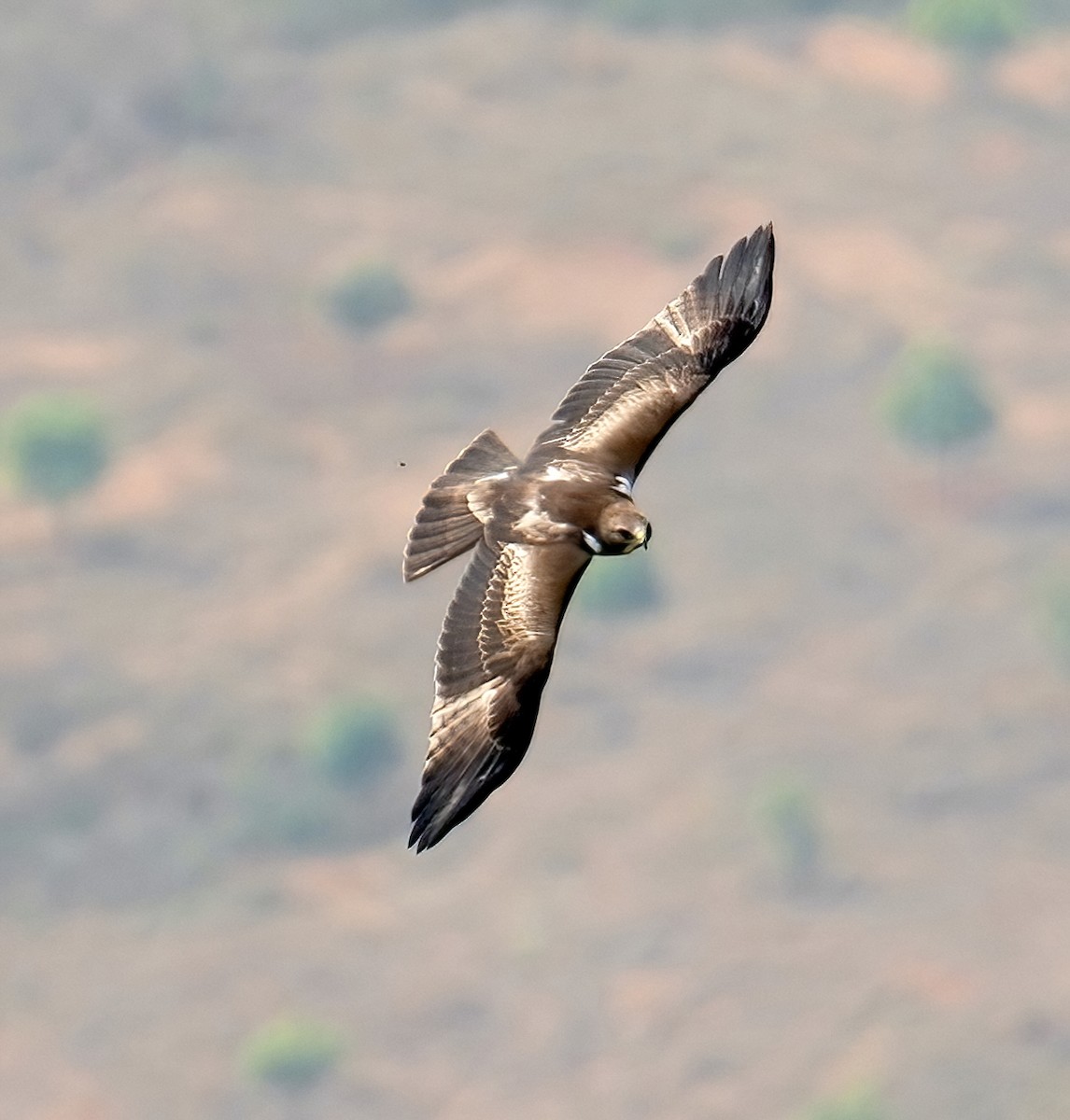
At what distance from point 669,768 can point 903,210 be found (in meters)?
32.2

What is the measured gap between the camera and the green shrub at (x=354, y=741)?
89.6 metres

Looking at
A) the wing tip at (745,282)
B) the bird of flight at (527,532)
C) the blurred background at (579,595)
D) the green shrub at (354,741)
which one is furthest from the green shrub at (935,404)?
the bird of flight at (527,532)

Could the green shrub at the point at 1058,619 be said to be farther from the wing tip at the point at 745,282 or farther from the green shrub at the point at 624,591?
the wing tip at the point at 745,282

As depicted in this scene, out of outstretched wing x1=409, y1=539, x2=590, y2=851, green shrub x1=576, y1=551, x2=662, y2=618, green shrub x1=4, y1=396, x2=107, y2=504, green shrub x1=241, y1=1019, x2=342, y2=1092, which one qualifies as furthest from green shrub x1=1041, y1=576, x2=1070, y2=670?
outstretched wing x1=409, y1=539, x2=590, y2=851

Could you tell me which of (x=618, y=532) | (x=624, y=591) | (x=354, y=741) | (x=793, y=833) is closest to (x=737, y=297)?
(x=618, y=532)

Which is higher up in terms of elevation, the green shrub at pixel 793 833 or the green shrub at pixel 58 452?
the green shrub at pixel 58 452

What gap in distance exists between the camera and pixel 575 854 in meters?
85.7

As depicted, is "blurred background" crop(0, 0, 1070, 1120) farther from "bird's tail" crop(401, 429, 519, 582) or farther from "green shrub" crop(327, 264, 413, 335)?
"bird's tail" crop(401, 429, 519, 582)

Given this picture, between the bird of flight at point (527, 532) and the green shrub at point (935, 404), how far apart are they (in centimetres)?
7672

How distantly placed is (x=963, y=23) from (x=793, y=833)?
4877 centimetres

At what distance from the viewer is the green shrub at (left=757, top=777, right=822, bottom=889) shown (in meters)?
83.8

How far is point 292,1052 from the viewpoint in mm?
82312

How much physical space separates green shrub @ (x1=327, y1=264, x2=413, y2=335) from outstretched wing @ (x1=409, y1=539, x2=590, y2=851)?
83.3 meters

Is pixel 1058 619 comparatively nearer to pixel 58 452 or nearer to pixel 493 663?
pixel 58 452
